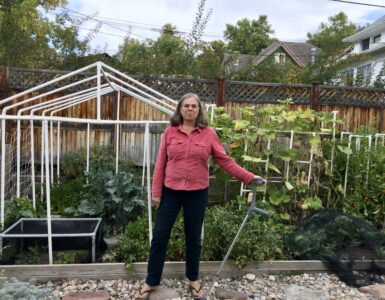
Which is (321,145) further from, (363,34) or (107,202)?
(363,34)

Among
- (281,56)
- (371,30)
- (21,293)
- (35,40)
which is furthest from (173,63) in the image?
(371,30)

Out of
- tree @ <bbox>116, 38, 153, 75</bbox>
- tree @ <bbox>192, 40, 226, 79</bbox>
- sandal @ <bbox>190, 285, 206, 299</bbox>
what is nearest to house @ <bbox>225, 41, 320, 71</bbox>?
tree @ <bbox>192, 40, 226, 79</bbox>

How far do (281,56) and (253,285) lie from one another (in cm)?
1101

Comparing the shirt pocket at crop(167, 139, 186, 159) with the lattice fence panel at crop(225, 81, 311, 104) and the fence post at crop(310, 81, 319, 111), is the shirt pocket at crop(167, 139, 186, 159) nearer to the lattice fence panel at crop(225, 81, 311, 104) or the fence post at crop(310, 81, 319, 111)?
the lattice fence panel at crop(225, 81, 311, 104)

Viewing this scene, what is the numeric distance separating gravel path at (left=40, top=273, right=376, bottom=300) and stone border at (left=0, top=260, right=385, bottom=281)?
0.05m

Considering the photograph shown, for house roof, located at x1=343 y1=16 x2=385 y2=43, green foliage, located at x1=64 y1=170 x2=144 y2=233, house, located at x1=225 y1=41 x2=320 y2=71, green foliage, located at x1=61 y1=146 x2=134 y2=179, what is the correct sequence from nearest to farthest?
green foliage, located at x1=64 y1=170 x2=144 y2=233 < green foliage, located at x1=61 y1=146 x2=134 y2=179 < house, located at x1=225 y1=41 x2=320 y2=71 < house roof, located at x1=343 y1=16 x2=385 y2=43

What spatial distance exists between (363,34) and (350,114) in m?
14.7

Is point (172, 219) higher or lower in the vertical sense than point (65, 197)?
higher

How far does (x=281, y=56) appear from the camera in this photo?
43.3ft

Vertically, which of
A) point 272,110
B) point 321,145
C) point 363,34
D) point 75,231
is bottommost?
point 75,231

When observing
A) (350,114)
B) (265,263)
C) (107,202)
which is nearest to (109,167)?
(107,202)

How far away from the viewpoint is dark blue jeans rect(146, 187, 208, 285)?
2.92 m

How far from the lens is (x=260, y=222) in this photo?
3.80 metres

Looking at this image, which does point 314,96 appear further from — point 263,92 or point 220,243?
point 220,243
